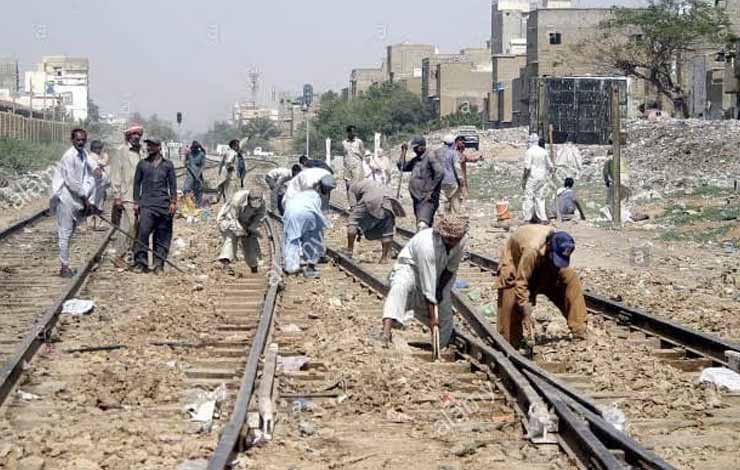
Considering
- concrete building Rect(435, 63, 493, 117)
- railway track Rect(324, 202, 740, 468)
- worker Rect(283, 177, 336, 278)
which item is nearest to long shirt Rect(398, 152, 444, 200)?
worker Rect(283, 177, 336, 278)

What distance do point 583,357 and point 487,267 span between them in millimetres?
6879

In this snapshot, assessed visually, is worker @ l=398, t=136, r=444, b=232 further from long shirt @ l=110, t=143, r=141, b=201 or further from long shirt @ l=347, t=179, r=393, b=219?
long shirt @ l=110, t=143, r=141, b=201

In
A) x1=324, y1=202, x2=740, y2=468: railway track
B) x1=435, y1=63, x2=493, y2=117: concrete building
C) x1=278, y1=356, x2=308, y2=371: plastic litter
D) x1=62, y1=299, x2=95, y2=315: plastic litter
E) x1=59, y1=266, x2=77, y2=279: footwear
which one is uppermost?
x1=435, y1=63, x2=493, y2=117: concrete building

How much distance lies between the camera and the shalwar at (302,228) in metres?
14.6

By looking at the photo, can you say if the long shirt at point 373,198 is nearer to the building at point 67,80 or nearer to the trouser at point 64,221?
the trouser at point 64,221

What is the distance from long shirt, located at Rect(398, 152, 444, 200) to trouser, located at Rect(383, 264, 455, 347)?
20.8ft

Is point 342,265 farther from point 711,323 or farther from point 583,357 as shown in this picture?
point 583,357

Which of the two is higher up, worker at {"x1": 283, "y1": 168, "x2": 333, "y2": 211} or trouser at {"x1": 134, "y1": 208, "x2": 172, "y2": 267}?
worker at {"x1": 283, "y1": 168, "x2": 333, "y2": 211}

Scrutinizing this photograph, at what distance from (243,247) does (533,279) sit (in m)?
6.29

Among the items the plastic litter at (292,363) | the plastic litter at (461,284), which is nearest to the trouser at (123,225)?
the plastic litter at (461,284)

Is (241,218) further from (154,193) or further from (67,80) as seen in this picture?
(67,80)

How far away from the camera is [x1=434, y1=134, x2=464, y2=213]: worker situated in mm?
16281

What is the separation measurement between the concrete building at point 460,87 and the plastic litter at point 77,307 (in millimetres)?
91032

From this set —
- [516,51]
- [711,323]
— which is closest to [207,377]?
[711,323]
